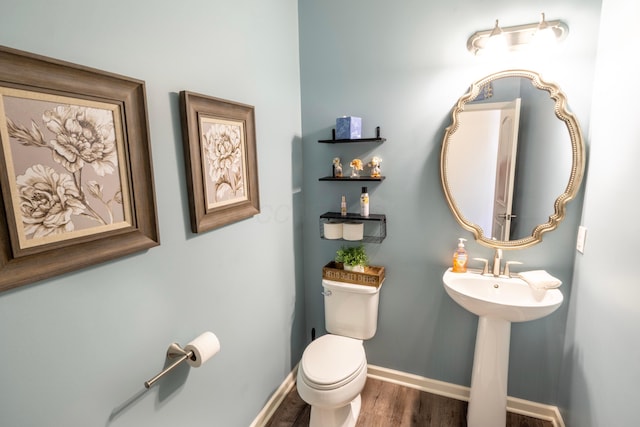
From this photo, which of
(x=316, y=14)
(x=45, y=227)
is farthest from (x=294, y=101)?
(x=45, y=227)

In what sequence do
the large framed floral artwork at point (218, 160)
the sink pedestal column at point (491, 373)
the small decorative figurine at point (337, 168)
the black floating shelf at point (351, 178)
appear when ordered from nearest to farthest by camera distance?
the large framed floral artwork at point (218, 160) → the sink pedestal column at point (491, 373) → the black floating shelf at point (351, 178) → the small decorative figurine at point (337, 168)

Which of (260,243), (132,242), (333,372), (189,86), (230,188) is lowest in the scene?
(333,372)

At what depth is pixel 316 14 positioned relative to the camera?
2.06 m

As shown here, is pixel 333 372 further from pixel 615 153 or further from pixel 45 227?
pixel 615 153

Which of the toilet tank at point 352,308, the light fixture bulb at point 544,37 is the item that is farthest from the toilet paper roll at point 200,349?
the light fixture bulb at point 544,37

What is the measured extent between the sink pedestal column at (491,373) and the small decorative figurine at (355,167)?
1.10 metres

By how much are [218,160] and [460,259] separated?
56.5 inches

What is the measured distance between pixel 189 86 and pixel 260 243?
0.89 meters

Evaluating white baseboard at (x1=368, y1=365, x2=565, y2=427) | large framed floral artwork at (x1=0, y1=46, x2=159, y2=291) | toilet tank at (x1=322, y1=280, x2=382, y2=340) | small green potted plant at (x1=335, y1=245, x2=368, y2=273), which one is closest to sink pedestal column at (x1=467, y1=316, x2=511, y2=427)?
white baseboard at (x1=368, y1=365, x2=565, y2=427)

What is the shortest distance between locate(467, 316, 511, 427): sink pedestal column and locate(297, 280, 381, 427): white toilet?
2.05 feet

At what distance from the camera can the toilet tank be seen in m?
2.06

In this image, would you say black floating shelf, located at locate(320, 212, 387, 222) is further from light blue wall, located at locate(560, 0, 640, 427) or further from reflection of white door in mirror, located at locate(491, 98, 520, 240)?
light blue wall, located at locate(560, 0, 640, 427)

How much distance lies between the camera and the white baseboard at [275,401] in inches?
75.2

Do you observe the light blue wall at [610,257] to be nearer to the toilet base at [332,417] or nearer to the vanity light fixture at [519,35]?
the vanity light fixture at [519,35]
